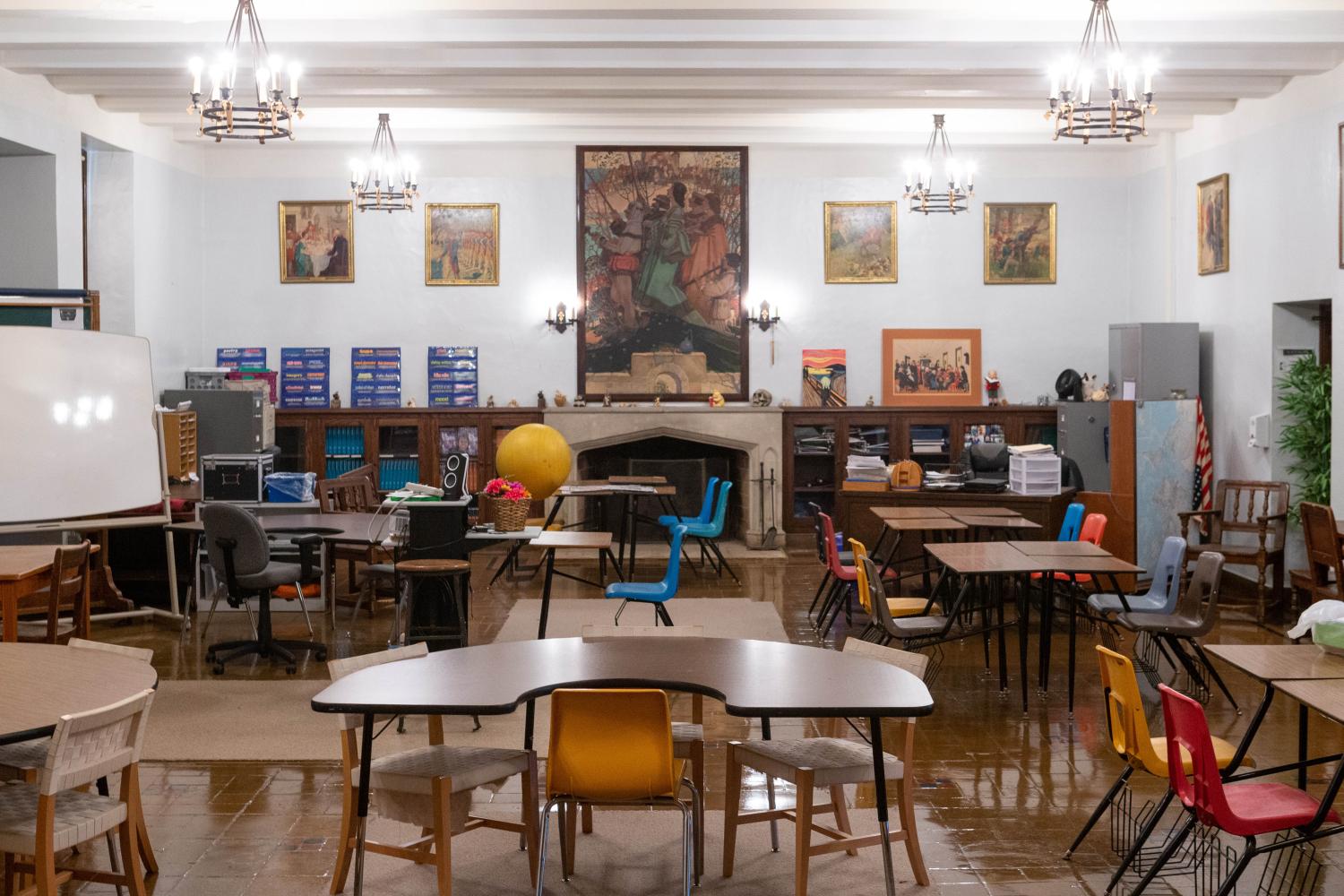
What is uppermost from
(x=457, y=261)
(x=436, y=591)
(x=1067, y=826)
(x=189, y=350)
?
(x=457, y=261)

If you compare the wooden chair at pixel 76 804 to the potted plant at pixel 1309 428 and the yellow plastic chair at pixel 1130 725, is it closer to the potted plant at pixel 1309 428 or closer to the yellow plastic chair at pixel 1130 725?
the yellow plastic chair at pixel 1130 725

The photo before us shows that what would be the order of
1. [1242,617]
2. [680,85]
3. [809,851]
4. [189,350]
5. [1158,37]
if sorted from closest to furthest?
1. [809,851]
2. [1158,37]
3. [1242,617]
4. [680,85]
5. [189,350]

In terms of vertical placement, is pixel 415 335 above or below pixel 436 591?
above

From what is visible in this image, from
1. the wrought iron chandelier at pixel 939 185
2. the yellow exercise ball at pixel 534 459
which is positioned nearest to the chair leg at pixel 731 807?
the yellow exercise ball at pixel 534 459

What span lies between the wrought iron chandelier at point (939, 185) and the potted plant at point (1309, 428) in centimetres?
312

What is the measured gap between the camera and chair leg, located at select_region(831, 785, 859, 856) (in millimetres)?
5094

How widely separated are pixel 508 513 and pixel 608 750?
4.18 metres

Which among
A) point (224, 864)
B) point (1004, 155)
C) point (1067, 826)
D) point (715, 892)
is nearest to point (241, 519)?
point (224, 864)

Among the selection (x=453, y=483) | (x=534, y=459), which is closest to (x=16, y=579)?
(x=453, y=483)

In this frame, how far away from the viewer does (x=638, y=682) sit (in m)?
4.58

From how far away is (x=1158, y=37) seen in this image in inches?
370

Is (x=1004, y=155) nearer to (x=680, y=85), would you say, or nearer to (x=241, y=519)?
(x=680, y=85)

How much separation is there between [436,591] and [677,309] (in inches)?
272

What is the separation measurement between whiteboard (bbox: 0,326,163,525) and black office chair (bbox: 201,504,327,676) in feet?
16.8
